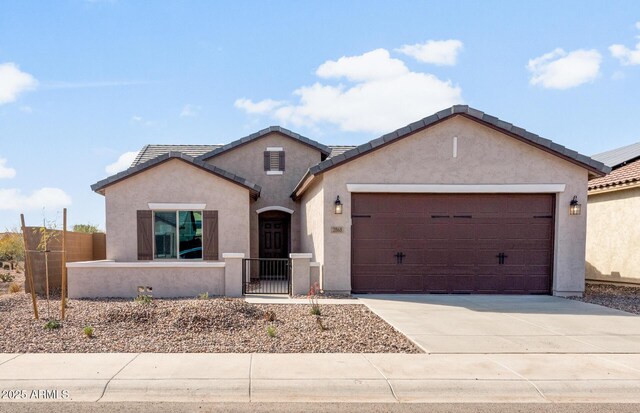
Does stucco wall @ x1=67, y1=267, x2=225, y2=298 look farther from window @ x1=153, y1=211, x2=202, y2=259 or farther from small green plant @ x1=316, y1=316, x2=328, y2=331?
small green plant @ x1=316, y1=316, x2=328, y2=331

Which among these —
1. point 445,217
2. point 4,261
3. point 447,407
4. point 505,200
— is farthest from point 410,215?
point 4,261

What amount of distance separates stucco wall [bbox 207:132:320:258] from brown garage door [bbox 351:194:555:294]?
5487 mm

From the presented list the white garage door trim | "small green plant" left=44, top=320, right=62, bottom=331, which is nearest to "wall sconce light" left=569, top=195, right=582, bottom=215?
the white garage door trim

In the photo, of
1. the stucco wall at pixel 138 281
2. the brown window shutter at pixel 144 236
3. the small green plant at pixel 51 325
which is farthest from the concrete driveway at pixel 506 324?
the brown window shutter at pixel 144 236

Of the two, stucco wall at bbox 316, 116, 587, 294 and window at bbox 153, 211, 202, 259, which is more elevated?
stucco wall at bbox 316, 116, 587, 294

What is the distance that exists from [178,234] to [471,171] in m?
9.09

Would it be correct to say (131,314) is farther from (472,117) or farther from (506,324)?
(472,117)

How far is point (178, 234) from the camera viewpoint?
1289 centimetres

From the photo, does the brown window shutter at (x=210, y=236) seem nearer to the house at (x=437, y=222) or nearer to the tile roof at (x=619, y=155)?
the house at (x=437, y=222)

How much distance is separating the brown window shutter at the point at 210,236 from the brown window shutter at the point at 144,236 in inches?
63.3

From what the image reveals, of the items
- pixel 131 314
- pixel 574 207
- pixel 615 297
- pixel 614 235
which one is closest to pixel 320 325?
pixel 131 314

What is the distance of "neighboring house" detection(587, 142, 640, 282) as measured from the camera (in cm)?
1323

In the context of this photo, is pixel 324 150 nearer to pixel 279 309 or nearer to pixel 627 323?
pixel 279 309

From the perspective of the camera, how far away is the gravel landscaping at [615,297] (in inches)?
392
